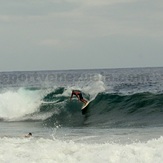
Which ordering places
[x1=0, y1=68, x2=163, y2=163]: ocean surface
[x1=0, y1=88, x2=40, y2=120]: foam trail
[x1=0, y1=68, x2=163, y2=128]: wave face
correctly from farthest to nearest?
[x1=0, y1=88, x2=40, y2=120]: foam trail, [x1=0, y1=68, x2=163, y2=128]: wave face, [x1=0, y1=68, x2=163, y2=163]: ocean surface

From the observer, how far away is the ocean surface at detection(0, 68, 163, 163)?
35.1 ft

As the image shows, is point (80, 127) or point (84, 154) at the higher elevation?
point (80, 127)

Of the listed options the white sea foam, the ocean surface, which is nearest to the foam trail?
the ocean surface

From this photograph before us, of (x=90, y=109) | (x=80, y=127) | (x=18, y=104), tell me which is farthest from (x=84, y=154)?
(x=18, y=104)

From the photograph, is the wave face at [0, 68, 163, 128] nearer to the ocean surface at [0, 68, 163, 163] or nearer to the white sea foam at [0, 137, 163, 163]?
the ocean surface at [0, 68, 163, 163]

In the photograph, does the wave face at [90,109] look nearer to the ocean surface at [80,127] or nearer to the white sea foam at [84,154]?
the ocean surface at [80,127]

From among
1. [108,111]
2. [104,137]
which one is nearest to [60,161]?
[104,137]

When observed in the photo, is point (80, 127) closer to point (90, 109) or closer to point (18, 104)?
point (90, 109)

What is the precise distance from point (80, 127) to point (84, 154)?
34.4ft

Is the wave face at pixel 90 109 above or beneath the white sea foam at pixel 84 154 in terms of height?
above

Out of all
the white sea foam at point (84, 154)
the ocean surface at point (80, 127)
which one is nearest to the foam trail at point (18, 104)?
the ocean surface at point (80, 127)

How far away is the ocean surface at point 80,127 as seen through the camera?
35.1ft

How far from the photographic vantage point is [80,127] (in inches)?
838

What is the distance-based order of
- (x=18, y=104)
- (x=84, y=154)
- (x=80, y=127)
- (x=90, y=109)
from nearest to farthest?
(x=84, y=154) < (x=80, y=127) < (x=90, y=109) < (x=18, y=104)
